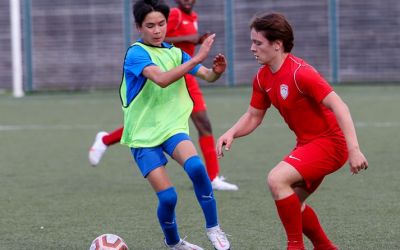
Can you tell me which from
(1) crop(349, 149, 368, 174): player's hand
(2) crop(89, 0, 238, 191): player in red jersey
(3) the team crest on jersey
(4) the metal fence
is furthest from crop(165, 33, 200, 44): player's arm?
(4) the metal fence

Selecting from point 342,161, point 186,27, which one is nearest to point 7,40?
point 186,27

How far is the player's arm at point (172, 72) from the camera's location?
18.9 ft

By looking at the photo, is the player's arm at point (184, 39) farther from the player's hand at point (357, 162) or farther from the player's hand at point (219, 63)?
the player's hand at point (357, 162)

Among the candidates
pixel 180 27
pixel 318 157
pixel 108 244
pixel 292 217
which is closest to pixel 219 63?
pixel 318 157

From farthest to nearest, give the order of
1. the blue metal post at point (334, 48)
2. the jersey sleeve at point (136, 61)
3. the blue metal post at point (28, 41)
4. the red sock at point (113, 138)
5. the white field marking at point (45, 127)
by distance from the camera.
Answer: the blue metal post at point (28, 41), the blue metal post at point (334, 48), the white field marking at point (45, 127), the red sock at point (113, 138), the jersey sleeve at point (136, 61)

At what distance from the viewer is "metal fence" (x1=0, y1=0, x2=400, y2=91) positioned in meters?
21.2

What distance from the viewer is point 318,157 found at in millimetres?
5445

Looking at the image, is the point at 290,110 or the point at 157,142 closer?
the point at 290,110

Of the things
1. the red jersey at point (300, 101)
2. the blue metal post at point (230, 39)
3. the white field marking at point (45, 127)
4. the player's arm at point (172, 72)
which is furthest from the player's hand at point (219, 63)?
the blue metal post at point (230, 39)

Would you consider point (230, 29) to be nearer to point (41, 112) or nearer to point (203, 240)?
point (41, 112)

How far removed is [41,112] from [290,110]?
11.6 m

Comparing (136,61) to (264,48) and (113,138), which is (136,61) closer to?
(264,48)

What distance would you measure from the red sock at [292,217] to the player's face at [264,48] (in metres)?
0.78

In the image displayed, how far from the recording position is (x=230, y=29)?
21.4 m
